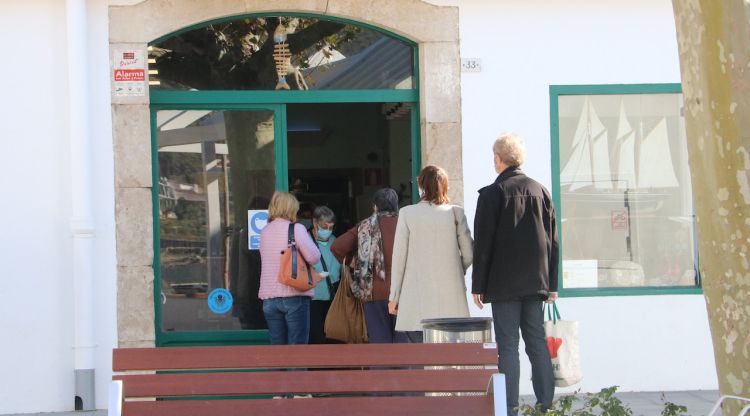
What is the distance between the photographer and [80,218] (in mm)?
7859

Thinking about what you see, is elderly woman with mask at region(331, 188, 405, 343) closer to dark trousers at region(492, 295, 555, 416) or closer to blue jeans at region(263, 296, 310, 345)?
blue jeans at region(263, 296, 310, 345)

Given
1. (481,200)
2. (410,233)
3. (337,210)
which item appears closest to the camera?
(481,200)

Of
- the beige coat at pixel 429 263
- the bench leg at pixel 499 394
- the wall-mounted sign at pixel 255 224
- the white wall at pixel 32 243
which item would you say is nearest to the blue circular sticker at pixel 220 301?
the wall-mounted sign at pixel 255 224

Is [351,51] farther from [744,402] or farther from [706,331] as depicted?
[744,402]

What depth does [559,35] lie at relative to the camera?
8.54 metres

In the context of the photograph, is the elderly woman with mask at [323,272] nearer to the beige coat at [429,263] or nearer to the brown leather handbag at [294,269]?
the brown leather handbag at [294,269]

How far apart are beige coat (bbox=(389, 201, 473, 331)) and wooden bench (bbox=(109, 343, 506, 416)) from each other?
218 centimetres

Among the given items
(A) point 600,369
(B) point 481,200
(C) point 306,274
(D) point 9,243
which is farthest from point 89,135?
(A) point 600,369

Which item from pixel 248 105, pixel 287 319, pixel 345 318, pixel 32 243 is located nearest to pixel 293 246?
pixel 287 319

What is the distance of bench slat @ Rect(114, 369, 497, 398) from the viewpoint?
450 cm

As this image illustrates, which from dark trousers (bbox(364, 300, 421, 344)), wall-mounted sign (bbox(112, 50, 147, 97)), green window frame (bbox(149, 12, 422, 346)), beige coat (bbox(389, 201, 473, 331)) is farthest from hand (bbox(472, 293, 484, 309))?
wall-mounted sign (bbox(112, 50, 147, 97))

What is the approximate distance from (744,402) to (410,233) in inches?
111

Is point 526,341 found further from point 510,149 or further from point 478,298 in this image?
point 510,149

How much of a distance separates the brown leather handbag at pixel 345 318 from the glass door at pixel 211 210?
2.87 ft
